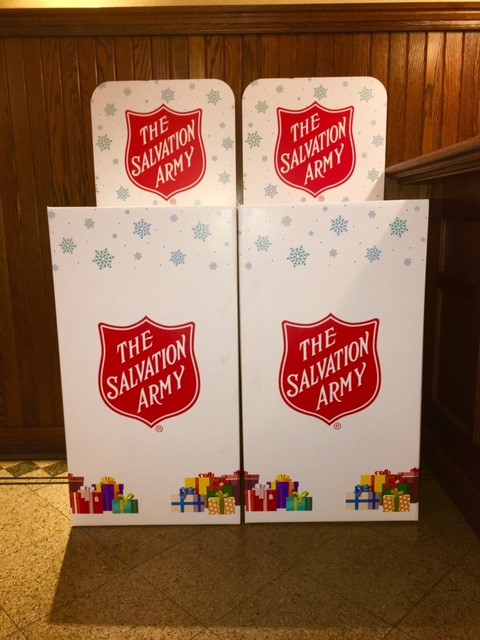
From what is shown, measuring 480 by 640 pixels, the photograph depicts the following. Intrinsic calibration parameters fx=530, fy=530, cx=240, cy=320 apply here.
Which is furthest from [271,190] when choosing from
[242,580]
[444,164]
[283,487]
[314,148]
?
[242,580]

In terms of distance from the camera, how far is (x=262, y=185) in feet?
6.42

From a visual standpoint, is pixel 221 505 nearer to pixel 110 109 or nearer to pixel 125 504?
pixel 125 504

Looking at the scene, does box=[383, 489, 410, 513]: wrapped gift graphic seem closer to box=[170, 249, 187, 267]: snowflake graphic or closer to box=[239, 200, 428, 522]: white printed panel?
box=[239, 200, 428, 522]: white printed panel

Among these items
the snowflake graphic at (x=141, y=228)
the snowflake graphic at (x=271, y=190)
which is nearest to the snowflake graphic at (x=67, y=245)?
the snowflake graphic at (x=141, y=228)

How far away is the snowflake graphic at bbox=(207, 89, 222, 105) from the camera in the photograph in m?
1.95

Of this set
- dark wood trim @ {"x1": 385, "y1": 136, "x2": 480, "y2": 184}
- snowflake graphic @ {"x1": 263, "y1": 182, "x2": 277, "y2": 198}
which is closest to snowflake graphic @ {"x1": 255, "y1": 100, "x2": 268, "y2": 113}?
snowflake graphic @ {"x1": 263, "y1": 182, "x2": 277, "y2": 198}

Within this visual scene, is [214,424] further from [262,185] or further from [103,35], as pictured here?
[103,35]

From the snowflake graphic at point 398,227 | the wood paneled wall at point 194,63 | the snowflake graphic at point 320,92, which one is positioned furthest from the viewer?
the wood paneled wall at point 194,63

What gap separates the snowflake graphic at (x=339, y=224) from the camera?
5.18 feet

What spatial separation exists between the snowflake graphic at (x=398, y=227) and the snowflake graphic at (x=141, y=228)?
0.72 meters

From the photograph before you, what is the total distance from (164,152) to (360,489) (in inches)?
53.7

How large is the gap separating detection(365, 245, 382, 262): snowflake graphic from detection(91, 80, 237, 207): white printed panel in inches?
22.7

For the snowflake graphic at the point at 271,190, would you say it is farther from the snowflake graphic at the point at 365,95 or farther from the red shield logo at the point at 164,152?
the snowflake graphic at the point at 365,95

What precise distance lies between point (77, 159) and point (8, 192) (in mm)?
324
